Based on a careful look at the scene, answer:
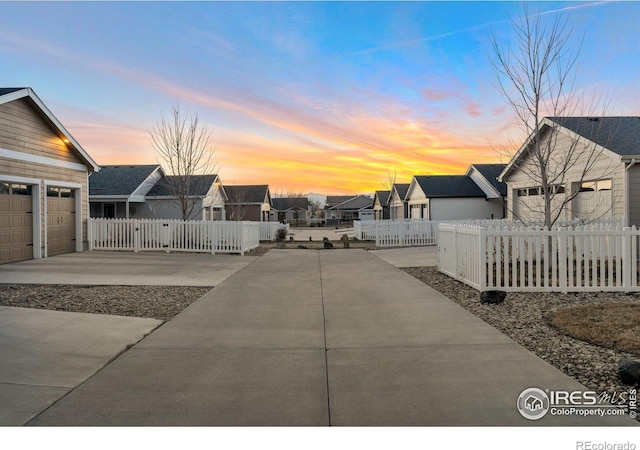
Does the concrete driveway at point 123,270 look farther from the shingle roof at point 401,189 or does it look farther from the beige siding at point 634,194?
the shingle roof at point 401,189

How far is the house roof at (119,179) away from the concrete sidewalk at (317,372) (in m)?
24.4

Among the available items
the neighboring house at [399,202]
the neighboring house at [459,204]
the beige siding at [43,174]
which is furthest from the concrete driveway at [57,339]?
the neighboring house at [399,202]

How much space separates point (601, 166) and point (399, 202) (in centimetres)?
2737

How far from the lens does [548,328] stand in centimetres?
613

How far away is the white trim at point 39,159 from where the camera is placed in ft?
44.1

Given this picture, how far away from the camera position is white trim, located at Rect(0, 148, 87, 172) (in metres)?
13.5

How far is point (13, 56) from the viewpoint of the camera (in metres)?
13.7

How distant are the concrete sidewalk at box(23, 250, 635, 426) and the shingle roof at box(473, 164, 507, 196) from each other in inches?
1055

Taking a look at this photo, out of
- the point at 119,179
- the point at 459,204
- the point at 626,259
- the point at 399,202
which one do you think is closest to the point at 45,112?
the point at 119,179

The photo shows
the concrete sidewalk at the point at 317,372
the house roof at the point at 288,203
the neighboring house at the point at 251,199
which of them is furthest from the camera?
the house roof at the point at 288,203

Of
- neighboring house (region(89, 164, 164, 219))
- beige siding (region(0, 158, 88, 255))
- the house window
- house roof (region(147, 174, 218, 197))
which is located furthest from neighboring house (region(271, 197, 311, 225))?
Answer: the house window

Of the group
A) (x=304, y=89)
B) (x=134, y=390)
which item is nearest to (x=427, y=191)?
(x=304, y=89)

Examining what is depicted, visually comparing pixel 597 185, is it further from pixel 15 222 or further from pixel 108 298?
pixel 15 222

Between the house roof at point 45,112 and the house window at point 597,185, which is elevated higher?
the house roof at point 45,112
